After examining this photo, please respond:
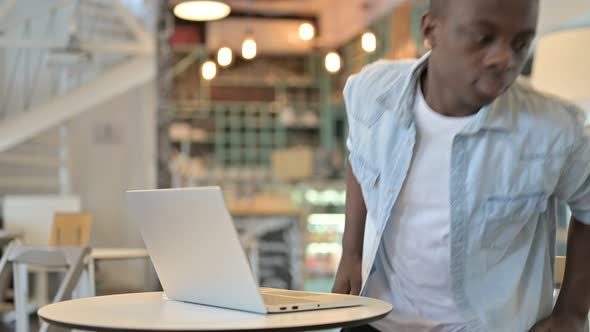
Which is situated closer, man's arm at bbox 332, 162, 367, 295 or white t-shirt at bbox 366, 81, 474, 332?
white t-shirt at bbox 366, 81, 474, 332

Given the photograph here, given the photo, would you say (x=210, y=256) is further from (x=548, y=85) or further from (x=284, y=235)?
(x=284, y=235)

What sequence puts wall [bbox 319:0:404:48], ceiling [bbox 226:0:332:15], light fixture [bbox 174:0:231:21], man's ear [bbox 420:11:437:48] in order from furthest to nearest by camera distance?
ceiling [bbox 226:0:332:15] → wall [bbox 319:0:404:48] → light fixture [bbox 174:0:231:21] → man's ear [bbox 420:11:437:48]

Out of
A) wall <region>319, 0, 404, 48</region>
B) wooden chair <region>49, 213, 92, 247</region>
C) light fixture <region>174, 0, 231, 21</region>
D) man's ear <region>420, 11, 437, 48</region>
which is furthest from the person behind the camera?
wall <region>319, 0, 404, 48</region>

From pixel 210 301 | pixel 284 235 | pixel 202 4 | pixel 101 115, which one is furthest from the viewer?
pixel 101 115

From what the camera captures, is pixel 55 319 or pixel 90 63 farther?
pixel 90 63

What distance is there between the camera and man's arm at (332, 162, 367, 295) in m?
1.79

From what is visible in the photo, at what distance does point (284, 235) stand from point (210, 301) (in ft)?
20.9

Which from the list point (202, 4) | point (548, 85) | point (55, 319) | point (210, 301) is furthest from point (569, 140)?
point (202, 4)

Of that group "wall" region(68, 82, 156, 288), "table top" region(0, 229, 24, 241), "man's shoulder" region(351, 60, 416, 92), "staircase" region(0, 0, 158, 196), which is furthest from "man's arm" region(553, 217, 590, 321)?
"wall" region(68, 82, 156, 288)

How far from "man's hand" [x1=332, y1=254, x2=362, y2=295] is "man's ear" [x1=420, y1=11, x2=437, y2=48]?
52 cm

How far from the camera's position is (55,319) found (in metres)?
1.33

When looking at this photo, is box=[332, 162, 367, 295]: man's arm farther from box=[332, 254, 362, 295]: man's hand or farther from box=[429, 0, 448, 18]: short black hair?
box=[429, 0, 448, 18]: short black hair

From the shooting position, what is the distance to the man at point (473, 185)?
1444 mm

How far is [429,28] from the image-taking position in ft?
5.10
